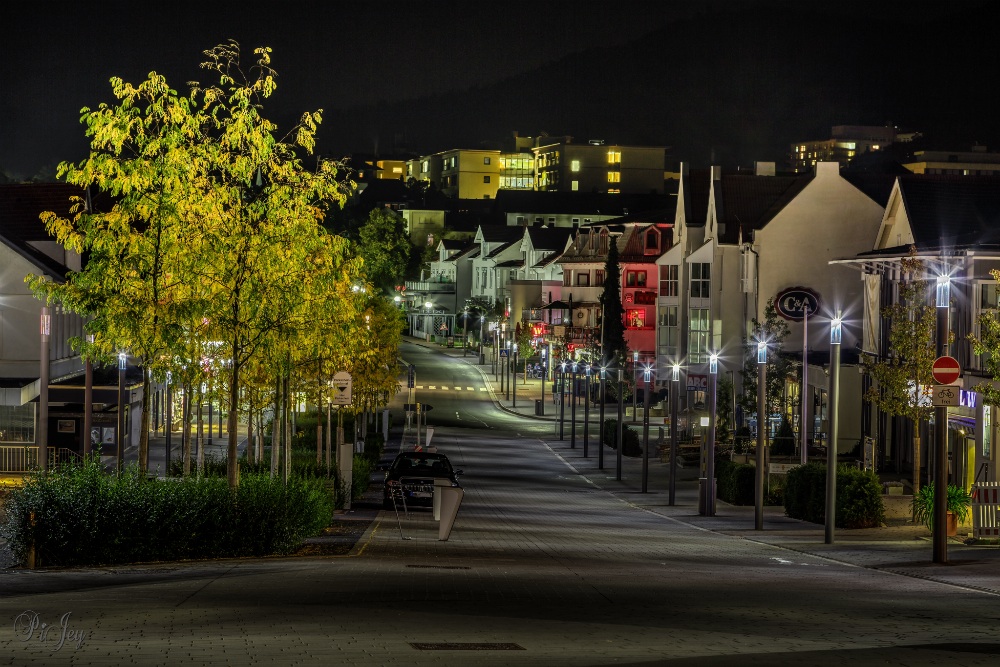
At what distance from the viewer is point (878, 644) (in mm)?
12844

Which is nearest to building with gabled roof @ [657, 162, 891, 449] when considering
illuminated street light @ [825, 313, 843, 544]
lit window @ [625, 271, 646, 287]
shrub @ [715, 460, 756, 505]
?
shrub @ [715, 460, 756, 505]

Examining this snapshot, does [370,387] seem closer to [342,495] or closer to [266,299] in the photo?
[342,495]

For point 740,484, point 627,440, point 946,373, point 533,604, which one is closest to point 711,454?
point 740,484

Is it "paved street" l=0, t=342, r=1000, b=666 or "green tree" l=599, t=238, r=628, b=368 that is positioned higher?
"green tree" l=599, t=238, r=628, b=368

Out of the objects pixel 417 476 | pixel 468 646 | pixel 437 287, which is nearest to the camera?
pixel 468 646

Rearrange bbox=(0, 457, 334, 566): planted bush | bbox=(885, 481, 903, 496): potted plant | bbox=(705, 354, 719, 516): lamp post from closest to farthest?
bbox=(0, 457, 334, 566): planted bush → bbox=(885, 481, 903, 496): potted plant → bbox=(705, 354, 719, 516): lamp post

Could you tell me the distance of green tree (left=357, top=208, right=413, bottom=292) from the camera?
165 m

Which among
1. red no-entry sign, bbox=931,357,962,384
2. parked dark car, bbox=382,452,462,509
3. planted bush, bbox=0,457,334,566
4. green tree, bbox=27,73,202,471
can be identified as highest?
green tree, bbox=27,73,202,471

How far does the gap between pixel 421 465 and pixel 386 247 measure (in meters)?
134

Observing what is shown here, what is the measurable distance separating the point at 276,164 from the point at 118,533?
7.04 m

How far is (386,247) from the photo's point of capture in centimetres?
16825

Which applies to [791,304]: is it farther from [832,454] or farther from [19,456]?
[832,454]

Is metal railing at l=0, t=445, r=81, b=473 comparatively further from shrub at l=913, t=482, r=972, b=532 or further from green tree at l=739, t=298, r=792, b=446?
shrub at l=913, t=482, r=972, b=532

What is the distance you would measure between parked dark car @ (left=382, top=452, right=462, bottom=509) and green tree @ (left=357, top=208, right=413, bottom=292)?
417ft
